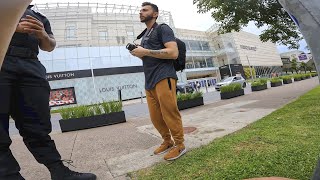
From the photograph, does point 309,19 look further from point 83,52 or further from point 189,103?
point 83,52

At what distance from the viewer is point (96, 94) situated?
134ft

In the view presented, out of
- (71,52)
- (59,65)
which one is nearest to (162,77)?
(59,65)

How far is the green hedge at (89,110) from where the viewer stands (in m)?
8.29

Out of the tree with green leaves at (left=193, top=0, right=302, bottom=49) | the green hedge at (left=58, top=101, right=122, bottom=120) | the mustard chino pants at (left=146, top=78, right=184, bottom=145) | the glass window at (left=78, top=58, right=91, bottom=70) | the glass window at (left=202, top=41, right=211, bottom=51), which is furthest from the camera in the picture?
the glass window at (left=202, top=41, right=211, bottom=51)

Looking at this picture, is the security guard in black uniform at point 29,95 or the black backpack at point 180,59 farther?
the black backpack at point 180,59

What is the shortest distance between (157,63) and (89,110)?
579 cm

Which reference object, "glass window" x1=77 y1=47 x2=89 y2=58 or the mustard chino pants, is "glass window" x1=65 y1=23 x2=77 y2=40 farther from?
the mustard chino pants

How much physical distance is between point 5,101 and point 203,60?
64982mm

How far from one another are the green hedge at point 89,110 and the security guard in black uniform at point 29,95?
5.93 meters

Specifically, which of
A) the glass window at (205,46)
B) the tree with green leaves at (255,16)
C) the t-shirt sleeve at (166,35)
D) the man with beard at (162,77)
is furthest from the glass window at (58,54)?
the t-shirt sleeve at (166,35)

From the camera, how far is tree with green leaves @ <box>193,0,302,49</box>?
9.92 meters

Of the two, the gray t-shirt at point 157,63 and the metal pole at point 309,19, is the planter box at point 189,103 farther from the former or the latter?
the metal pole at point 309,19

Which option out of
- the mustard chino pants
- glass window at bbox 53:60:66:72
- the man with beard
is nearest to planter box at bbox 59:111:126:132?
the man with beard

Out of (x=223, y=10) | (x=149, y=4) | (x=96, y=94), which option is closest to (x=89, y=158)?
(x=149, y=4)
